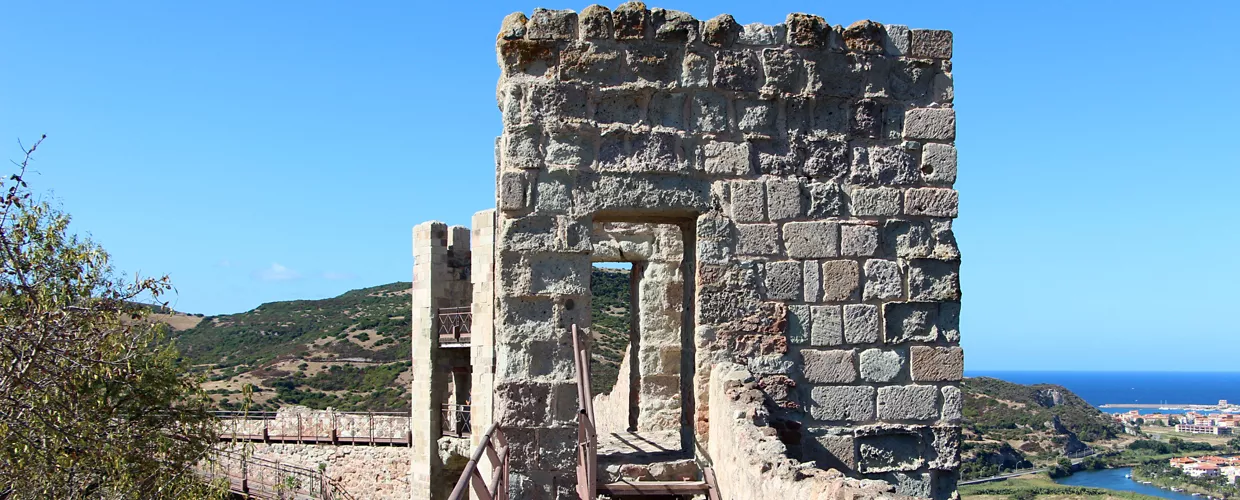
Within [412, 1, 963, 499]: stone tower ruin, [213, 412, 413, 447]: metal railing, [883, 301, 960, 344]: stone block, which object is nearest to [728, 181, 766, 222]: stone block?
[412, 1, 963, 499]: stone tower ruin

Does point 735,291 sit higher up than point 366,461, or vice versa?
point 735,291

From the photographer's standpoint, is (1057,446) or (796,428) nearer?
(796,428)

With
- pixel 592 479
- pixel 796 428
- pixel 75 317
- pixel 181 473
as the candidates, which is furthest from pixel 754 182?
pixel 181 473

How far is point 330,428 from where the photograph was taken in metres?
23.2

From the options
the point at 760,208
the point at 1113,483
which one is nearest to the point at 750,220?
the point at 760,208

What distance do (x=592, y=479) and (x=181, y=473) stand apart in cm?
692

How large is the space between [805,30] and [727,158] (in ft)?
3.01

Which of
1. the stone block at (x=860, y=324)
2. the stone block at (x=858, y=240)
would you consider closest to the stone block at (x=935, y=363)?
the stone block at (x=860, y=324)

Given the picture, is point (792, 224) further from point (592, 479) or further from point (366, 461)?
point (366, 461)

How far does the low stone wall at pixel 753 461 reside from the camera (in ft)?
14.1

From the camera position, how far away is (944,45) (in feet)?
21.1

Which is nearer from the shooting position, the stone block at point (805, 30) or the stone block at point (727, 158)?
the stone block at point (727, 158)

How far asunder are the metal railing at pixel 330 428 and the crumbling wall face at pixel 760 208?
55.4 ft

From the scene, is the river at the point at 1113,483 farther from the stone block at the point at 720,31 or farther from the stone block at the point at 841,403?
the stone block at the point at 720,31
